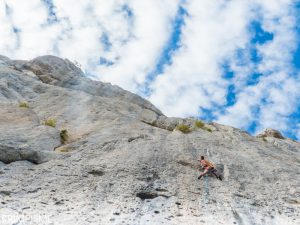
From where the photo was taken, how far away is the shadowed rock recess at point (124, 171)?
15.8m

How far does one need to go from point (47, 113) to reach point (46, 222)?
14589 mm

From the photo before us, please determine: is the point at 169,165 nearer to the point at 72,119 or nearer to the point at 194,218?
the point at 194,218

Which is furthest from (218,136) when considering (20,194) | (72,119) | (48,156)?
(20,194)

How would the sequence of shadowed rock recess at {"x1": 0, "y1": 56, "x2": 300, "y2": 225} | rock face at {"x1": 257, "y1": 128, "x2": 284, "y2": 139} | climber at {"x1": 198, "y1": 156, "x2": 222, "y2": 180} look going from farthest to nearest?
rock face at {"x1": 257, "y1": 128, "x2": 284, "y2": 139}
climber at {"x1": 198, "y1": 156, "x2": 222, "y2": 180}
shadowed rock recess at {"x1": 0, "y1": 56, "x2": 300, "y2": 225}

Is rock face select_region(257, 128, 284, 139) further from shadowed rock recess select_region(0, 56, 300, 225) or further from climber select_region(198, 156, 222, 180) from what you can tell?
climber select_region(198, 156, 222, 180)

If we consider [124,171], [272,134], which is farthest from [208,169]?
[272,134]

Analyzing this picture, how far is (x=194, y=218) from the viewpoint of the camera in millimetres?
15688

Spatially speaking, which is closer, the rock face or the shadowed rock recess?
the shadowed rock recess

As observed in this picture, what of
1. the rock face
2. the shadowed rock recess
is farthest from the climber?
the rock face

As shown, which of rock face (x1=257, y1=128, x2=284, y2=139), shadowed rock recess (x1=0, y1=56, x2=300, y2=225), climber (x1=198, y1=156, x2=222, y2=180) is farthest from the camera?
rock face (x1=257, y1=128, x2=284, y2=139)

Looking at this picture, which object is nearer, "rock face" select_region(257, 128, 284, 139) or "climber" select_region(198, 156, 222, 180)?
"climber" select_region(198, 156, 222, 180)

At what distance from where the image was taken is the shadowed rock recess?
1579 centimetres

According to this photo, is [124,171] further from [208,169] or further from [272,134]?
[272,134]

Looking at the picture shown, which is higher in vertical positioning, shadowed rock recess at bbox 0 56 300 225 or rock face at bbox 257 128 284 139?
rock face at bbox 257 128 284 139
